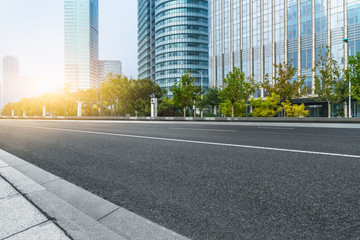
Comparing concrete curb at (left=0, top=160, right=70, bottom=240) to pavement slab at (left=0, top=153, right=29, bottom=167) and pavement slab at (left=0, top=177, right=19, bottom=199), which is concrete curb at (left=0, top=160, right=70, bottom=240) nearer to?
pavement slab at (left=0, top=177, right=19, bottom=199)

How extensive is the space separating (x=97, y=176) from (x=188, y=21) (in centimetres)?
9401

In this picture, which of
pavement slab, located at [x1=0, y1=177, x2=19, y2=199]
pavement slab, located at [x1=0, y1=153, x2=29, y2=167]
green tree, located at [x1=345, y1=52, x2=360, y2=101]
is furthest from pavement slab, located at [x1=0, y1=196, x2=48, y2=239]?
green tree, located at [x1=345, y1=52, x2=360, y2=101]

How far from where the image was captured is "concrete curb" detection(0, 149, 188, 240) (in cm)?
161

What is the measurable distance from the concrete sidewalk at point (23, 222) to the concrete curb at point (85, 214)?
67 mm

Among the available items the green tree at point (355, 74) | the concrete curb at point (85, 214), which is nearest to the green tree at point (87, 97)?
the green tree at point (355, 74)

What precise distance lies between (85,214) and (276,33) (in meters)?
57.5

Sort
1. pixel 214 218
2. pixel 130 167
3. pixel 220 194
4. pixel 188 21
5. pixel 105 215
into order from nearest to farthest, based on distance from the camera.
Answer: pixel 214 218 < pixel 105 215 < pixel 220 194 < pixel 130 167 < pixel 188 21

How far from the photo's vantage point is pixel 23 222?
5.76 feet

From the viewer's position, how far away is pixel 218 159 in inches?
154

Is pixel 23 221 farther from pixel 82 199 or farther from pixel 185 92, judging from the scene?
pixel 185 92

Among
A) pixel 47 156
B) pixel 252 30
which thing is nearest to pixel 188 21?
pixel 252 30

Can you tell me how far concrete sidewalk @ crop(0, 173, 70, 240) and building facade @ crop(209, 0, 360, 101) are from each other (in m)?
44.4

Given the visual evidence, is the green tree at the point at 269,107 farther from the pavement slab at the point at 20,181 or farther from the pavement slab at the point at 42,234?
the pavement slab at the point at 42,234

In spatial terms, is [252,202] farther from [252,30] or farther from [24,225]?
[252,30]
